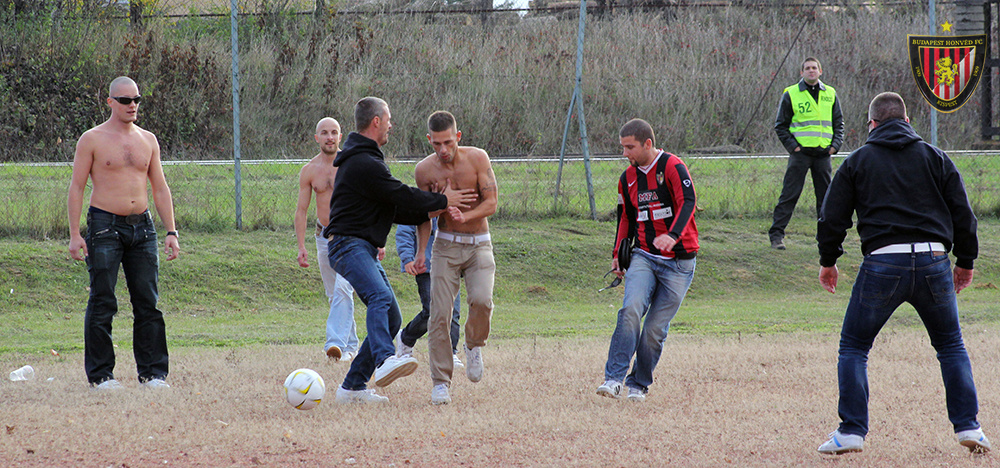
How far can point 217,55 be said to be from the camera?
66.8ft

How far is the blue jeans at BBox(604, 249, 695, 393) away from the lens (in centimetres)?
616

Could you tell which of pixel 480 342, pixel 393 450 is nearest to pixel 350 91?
pixel 480 342

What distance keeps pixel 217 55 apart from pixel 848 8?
18815 mm

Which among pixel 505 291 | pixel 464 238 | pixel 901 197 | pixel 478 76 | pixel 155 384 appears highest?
pixel 478 76

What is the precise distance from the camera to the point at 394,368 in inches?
220

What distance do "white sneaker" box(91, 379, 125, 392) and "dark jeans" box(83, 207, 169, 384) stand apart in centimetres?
10

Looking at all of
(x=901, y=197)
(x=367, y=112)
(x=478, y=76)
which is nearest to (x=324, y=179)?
(x=367, y=112)

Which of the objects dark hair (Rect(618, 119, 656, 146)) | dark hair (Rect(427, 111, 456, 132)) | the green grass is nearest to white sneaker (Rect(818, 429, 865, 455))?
dark hair (Rect(618, 119, 656, 146))

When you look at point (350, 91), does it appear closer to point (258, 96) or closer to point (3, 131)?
point (258, 96)

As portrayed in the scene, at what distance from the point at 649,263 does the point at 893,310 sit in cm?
188

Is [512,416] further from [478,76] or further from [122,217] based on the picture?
[478,76]

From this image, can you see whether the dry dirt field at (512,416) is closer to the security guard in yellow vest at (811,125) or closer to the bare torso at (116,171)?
the bare torso at (116,171)

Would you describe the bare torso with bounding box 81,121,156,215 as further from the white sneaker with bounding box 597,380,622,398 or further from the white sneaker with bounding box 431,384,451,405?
the white sneaker with bounding box 597,380,622,398

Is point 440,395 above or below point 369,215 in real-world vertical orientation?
below
